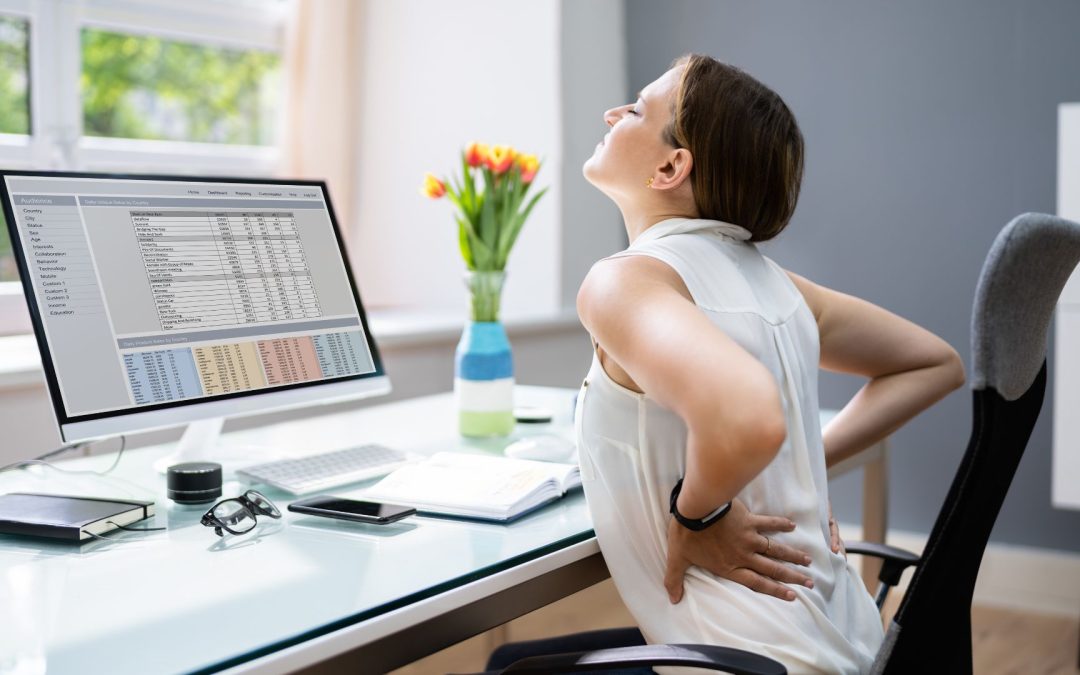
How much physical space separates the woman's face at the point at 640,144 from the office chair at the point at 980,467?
481 mm

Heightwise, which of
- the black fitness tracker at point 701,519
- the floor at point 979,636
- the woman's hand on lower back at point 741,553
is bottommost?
the floor at point 979,636

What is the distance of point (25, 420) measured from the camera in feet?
6.66

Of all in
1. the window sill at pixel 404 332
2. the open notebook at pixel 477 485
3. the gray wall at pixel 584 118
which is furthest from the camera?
the gray wall at pixel 584 118

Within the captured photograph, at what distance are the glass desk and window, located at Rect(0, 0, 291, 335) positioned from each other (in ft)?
5.00

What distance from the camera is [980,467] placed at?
3.17 ft

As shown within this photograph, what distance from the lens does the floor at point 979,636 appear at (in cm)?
265

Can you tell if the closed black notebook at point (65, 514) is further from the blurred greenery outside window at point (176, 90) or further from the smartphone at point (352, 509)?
the blurred greenery outside window at point (176, 90)

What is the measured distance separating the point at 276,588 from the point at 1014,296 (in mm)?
759

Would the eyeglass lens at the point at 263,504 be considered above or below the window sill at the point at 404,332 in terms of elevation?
below

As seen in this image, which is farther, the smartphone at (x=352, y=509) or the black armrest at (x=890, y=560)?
the black armrest at (x=890, y=560)

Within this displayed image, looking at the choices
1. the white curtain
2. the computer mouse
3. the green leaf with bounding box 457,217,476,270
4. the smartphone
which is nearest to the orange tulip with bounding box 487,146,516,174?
the green leaf with bounding box 457,217,476,270

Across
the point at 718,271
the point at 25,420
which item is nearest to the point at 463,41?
the point at 25,420

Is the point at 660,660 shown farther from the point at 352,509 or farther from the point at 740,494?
the point at 352,509

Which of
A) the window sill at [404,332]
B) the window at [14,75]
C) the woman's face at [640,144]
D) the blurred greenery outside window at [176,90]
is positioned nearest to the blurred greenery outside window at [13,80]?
the window at [14,75]
